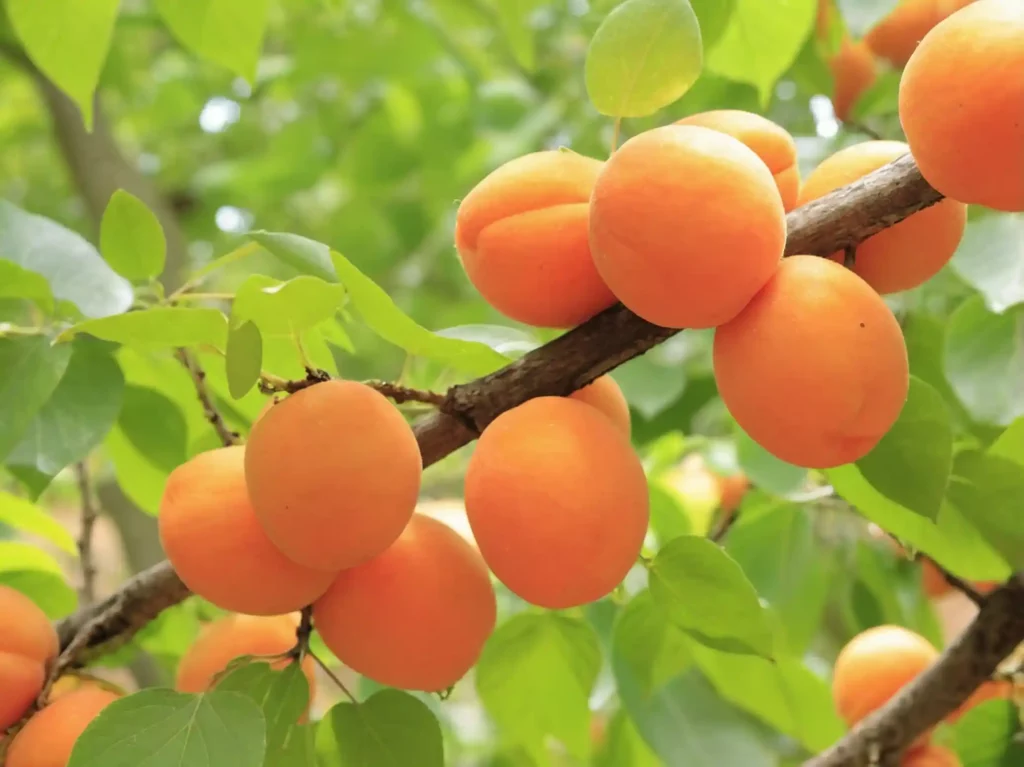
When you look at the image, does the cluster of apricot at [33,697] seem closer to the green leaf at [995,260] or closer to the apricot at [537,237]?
the apricot at [537,237]

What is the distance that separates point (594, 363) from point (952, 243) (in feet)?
0.52

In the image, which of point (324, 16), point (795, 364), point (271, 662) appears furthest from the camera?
point (324, 16)

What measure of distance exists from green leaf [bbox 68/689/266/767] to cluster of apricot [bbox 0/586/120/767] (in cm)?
5

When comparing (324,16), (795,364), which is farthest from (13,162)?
(795,364)

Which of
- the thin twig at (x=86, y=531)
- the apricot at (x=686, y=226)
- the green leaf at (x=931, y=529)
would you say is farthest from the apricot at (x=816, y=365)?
the thin twig at (x=86, y=531)

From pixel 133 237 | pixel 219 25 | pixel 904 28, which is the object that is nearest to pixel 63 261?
pixel 133 237

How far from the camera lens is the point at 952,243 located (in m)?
0.38

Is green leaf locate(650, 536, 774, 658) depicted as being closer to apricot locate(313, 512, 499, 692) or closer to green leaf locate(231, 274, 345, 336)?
apricot locate(313, 512, 499, 692)

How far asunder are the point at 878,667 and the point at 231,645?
0.42 metres

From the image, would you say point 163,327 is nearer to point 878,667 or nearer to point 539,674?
point 539,674

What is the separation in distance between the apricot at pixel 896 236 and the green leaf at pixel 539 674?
259 millimetres

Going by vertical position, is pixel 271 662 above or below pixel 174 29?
below

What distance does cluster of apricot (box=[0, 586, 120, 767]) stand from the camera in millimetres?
416

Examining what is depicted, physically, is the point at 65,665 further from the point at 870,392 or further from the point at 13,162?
the point at 13,162
